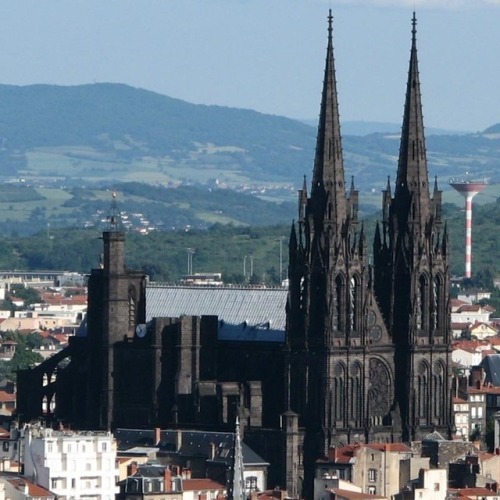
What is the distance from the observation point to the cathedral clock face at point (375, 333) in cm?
12412

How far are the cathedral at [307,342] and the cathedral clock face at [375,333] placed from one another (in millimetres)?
55

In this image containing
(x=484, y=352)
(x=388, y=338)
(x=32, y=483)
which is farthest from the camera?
(x=484, y=352)

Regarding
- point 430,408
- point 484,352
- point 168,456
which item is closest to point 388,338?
point 430,408

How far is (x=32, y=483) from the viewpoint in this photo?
98.9 meters

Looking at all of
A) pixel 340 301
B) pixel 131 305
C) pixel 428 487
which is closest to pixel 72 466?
pixel 428 487

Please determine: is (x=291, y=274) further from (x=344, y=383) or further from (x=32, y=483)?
(x=32, y=483)

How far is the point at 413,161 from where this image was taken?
126188 millimetres

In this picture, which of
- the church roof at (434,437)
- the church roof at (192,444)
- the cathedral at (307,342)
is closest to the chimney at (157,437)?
the church roof at (192,444)

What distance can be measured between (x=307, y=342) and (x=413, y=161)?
9.22m

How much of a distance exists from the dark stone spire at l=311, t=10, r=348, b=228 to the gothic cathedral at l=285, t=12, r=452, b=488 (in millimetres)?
38

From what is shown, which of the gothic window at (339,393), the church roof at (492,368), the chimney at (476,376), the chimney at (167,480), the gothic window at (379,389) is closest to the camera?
the chimney at (167,480)

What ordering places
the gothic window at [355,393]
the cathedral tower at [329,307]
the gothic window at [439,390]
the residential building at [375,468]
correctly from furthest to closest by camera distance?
the gothic window at [439,390], the gothic window at [355,393], the cathedral tower at [329,307], the residential building at [375,468]

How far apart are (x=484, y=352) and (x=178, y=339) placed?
216ft

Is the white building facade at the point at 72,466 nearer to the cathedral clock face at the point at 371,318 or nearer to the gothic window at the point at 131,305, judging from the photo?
the cathedral clock face at the point at 371,318
